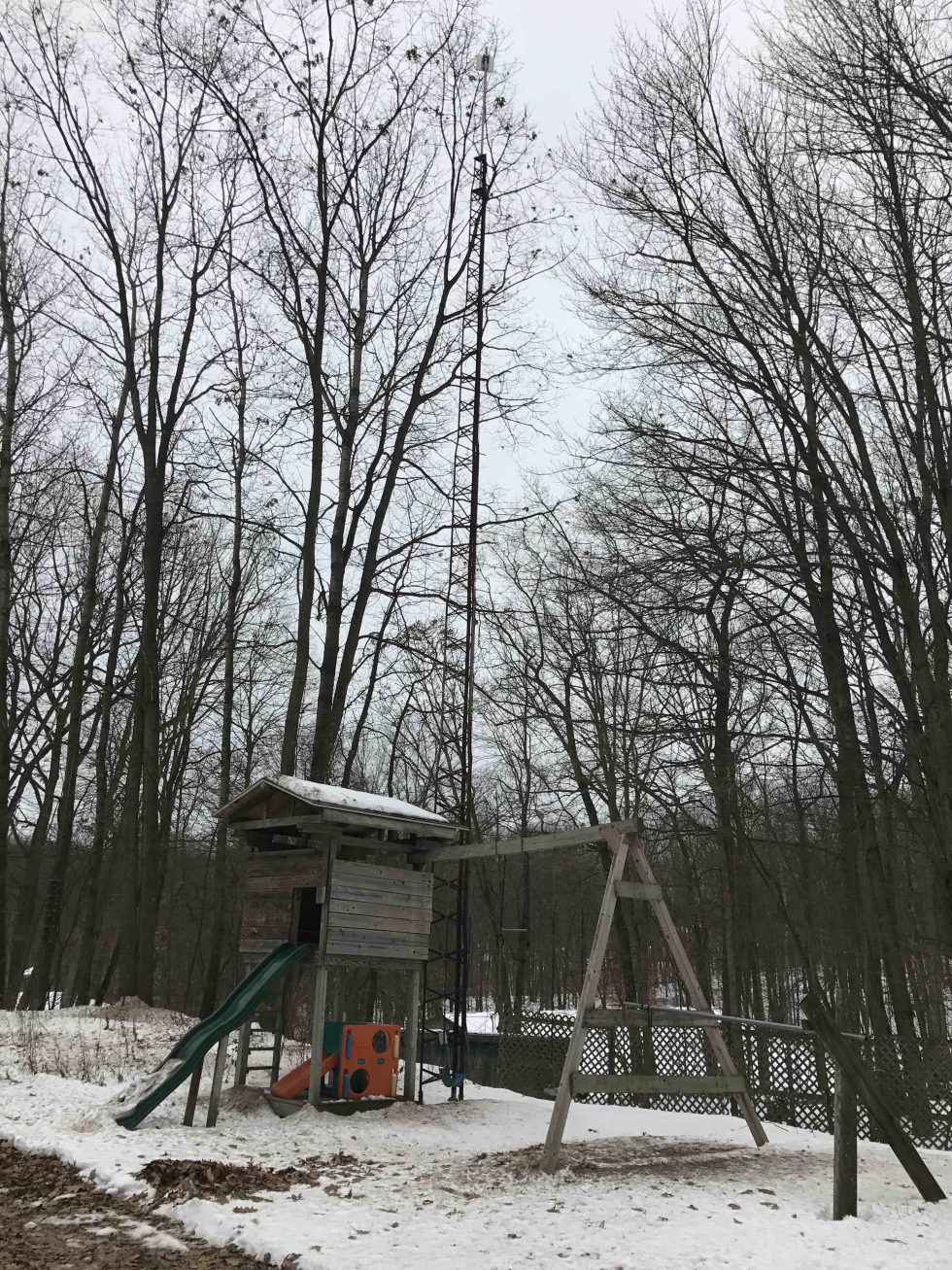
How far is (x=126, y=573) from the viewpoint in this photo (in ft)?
70.4

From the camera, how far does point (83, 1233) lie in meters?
5.22

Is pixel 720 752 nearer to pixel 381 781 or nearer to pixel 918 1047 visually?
pixel 918 1047

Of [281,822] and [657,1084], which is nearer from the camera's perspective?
[657,1084]

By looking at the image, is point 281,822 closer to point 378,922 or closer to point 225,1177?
point 378,922

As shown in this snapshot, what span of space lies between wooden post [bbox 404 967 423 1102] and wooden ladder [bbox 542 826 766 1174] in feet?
9.14

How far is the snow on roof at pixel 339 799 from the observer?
9.70m

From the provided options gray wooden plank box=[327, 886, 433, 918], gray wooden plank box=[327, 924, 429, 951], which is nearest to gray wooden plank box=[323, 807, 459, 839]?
gray wooden plank box=[327, 886, 433, 918]

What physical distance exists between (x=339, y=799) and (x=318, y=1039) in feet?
7.32

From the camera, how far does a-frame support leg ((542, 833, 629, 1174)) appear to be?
6.90 meters

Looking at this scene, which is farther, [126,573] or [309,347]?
[126,573]

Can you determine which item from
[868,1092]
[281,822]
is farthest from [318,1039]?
[868,1092]

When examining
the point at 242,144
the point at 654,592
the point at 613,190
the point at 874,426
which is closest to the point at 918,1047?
the point at 654,592

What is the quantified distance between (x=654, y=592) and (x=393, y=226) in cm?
871

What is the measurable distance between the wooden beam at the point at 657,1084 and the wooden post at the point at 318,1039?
9.47 feet
